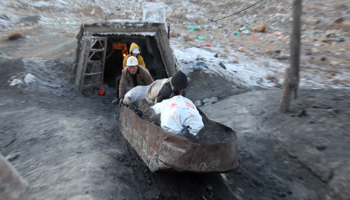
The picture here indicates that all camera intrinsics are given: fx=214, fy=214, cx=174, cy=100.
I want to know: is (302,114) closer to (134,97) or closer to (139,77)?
(134,97)

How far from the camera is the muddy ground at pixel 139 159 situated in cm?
264

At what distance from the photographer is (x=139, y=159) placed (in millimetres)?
3324

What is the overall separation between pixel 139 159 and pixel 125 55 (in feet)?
21.4

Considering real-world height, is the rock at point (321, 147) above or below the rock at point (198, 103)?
below

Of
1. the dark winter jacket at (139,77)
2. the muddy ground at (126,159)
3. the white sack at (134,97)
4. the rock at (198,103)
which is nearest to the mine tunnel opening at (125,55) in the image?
the rock at (198,103)

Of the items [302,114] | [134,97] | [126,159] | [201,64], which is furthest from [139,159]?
[201,64]

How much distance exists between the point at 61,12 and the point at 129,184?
695 inches

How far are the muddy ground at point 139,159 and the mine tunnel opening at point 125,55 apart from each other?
1.78 meters

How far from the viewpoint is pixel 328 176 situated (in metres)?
2.76

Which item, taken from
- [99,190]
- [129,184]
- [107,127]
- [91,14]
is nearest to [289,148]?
[129,184]

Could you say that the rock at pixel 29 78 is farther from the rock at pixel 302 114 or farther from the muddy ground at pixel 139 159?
the rock at pixel 302 114

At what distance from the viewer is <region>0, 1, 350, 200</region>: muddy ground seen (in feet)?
8.66

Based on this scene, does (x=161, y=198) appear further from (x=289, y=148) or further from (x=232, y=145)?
(x=289, y=148)

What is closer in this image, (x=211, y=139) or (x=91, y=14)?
(x=211, y=139)
